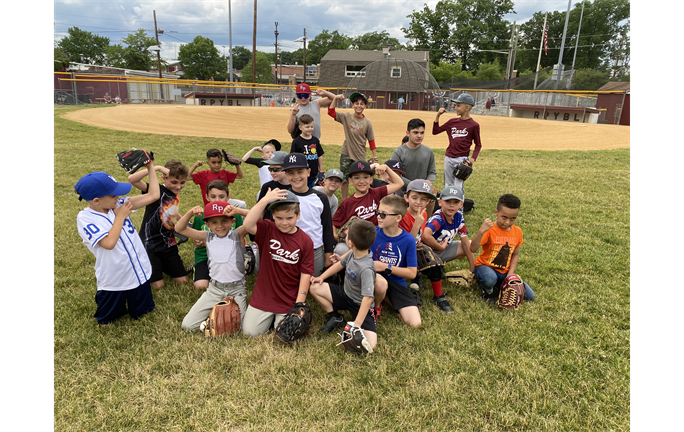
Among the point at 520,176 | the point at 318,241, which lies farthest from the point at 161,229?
the point at 520,176

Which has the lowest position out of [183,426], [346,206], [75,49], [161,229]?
[183,426]

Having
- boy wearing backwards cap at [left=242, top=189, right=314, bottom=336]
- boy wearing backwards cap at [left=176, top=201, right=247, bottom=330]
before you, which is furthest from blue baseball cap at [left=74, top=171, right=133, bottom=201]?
boy wearing backwards cap at [left=242, top=189, right=314, bottom=336]

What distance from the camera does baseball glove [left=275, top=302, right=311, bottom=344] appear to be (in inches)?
144

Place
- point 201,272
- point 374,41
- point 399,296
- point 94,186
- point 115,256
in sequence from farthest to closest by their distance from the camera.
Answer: point 374,41 → point 201,272 → point 399,296 → point 115,256 → point 94,186

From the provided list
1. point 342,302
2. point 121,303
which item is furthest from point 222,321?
point 342,302

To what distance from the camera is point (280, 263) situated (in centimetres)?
398

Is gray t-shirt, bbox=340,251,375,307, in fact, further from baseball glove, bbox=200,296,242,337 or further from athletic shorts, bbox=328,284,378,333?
baseball glove, bbox=200,296,242,337

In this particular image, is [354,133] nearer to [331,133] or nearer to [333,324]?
[333,324]

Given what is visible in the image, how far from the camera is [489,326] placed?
4.07 metres

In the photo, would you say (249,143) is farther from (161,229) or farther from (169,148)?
(161,229)

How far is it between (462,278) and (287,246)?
8.34 feet

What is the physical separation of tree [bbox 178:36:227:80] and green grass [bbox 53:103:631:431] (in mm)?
78091

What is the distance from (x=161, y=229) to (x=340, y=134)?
15622mm

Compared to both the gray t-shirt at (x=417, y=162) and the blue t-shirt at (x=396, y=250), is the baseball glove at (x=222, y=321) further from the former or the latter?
the gray t-shirt at (x=417, y=162)
